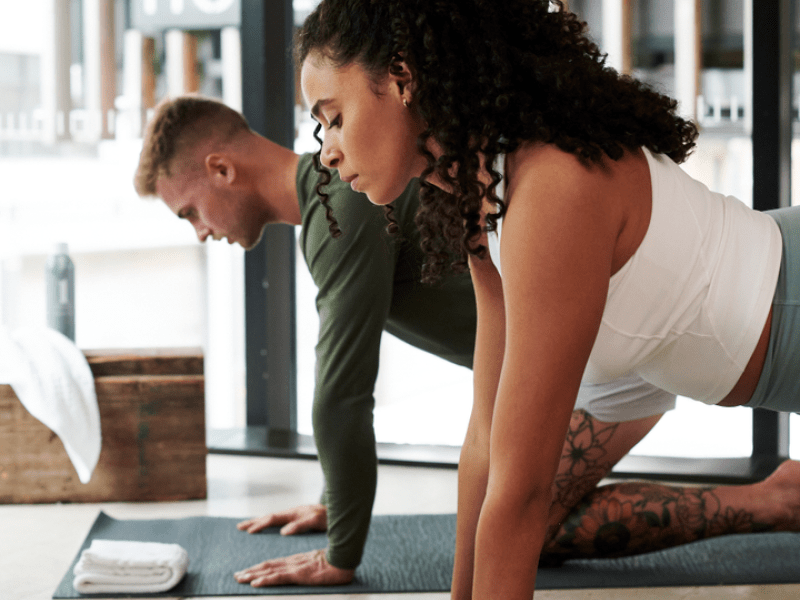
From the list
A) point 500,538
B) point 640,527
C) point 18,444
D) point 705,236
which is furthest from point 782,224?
point 18,444

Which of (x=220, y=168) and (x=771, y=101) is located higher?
(x=771, y=101)

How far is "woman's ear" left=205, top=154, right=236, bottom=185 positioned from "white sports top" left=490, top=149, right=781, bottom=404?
0.95 meters

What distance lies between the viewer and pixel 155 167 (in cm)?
171

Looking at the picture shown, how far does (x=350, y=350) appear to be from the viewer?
1.44m

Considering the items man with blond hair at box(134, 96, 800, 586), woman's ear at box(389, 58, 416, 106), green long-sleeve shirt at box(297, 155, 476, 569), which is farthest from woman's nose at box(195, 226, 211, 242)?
woman's ear at box(389, 58, 416, 106)

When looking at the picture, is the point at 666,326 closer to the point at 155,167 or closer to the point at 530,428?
the point at 530,428

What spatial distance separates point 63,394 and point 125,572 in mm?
629

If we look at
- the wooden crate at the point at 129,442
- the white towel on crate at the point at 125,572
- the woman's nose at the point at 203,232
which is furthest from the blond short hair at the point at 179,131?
the white towel on crate at the point at 125,572

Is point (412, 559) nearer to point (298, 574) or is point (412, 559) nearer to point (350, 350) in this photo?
point (298, 574)

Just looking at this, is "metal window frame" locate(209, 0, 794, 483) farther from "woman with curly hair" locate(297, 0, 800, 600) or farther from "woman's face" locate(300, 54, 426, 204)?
"woman's face" locate(300, 54, 426, 204)

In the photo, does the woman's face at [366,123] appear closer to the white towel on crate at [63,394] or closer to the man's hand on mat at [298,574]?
the man's hand on mat at [298,574]

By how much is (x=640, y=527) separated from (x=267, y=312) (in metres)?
1.39

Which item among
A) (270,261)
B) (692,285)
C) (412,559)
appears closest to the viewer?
(692,285)

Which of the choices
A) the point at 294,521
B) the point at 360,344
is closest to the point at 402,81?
the point at 360,344
